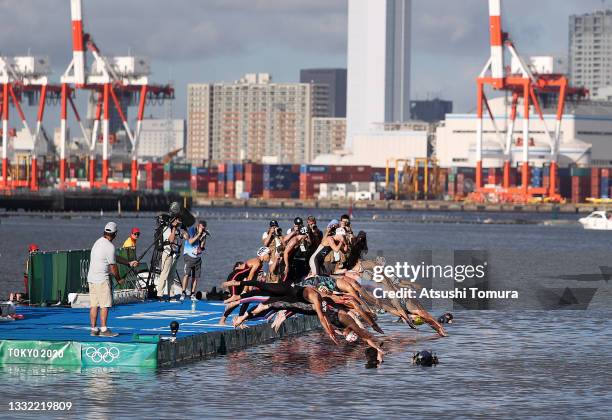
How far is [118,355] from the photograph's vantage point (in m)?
22.7

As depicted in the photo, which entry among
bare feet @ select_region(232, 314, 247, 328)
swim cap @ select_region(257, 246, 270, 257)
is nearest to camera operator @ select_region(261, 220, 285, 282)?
swim cap @ select_region(257, 246, 270, 257)

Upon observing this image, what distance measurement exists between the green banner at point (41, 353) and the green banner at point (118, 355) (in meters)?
0.14

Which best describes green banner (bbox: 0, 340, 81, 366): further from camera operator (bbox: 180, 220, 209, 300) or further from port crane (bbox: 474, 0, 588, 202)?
port crane (bbox: 474, 0, 588, 202)

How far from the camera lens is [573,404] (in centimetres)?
2055

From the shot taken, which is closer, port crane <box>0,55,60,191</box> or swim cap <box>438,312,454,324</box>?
swim cap <box>438,312,454,324</box>

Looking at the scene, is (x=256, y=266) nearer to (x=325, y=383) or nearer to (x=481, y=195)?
(x=325, y=383)

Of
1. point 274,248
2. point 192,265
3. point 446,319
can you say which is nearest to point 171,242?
point 192,265

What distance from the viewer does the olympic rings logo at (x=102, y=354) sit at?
74.3 ft

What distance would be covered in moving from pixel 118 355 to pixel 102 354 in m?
0.24

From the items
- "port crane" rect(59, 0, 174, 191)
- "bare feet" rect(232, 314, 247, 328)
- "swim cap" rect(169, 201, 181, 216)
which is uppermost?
"port crane" rect(59, 0, 174, 191)

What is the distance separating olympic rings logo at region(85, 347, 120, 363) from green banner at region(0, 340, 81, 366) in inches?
6.6

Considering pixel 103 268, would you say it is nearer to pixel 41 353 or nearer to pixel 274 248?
pixel 41 353

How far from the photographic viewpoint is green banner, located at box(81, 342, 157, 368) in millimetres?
22672

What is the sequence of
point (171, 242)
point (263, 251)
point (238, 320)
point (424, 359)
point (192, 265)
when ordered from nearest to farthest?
point (424, 359) < point (238, 320) < point (263, 251) < point (171, 242) < point (192, 265)
